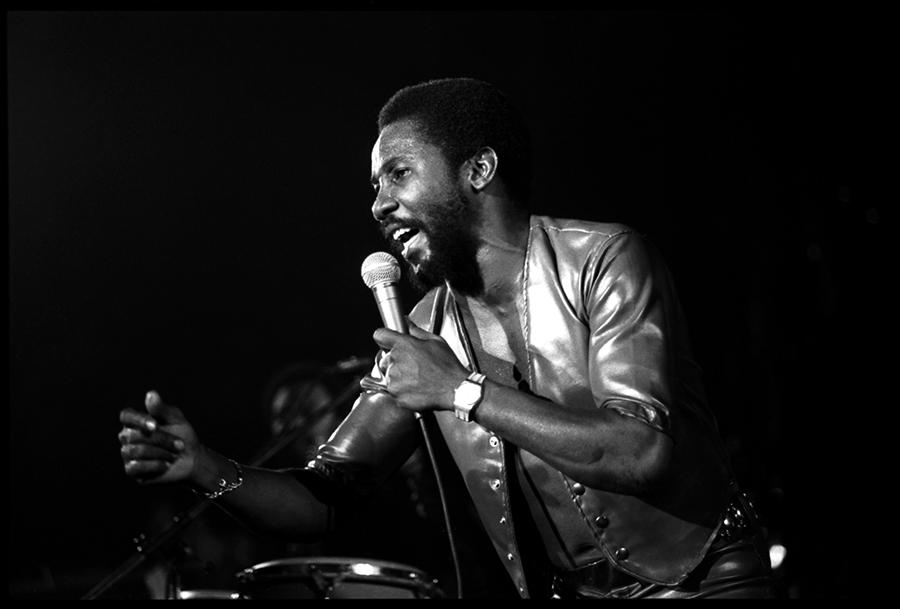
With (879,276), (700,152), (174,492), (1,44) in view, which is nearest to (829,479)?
(879,276)

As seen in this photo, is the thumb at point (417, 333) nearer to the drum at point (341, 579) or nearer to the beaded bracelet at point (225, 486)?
A: the beaded bracelet at point (225, 486)

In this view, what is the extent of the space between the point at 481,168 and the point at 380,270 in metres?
0.47

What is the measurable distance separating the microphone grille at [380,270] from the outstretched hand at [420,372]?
0.13 m

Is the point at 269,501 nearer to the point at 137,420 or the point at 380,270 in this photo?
the point at 137,420

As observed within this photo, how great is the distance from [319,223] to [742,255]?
1.79m

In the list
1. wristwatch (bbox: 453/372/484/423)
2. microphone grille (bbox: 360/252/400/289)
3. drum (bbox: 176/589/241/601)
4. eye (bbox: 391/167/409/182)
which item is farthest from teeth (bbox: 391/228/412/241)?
drum (bbox: 176/589/241/601)

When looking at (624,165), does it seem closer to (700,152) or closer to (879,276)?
(700,152)

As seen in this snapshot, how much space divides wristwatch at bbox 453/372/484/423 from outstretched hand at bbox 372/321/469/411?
0.02m

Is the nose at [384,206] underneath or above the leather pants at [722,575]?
above

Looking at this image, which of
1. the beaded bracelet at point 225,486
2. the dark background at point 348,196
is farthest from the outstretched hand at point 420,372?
the dark background at point 348,196

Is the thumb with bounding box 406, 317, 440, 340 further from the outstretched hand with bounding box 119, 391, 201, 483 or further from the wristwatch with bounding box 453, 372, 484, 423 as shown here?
the outstretched hand with bounding box 119, 391, 201, 483

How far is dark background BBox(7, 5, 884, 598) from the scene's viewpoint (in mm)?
3881

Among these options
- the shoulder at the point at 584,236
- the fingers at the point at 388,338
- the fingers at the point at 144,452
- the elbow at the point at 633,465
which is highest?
the shoulder at the point at 584,236

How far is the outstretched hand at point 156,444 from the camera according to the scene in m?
1.99
